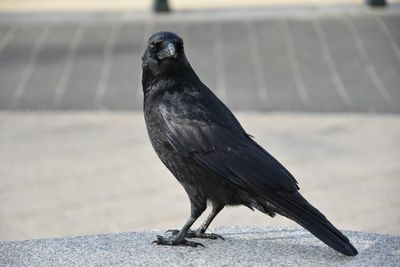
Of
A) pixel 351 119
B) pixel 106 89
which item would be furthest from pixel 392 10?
pixel 106 89

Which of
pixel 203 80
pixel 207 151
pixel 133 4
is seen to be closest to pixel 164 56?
pixel 207 151

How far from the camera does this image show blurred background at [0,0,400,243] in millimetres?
7941

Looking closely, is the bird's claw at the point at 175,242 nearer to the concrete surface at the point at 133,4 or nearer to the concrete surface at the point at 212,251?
the concrete surface at the point at 212,251

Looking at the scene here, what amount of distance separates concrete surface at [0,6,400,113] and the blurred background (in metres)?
0.03

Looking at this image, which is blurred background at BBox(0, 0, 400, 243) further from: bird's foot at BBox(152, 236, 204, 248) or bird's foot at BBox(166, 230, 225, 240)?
bird's foot at BBox(152, 236, 204, 248)

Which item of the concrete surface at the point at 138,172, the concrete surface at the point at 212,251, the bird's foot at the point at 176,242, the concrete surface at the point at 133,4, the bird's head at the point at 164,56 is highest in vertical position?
the bird's head at the point at 164,56

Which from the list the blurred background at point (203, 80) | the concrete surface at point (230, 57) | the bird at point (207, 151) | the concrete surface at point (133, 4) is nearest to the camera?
the bird at point (207, 151)

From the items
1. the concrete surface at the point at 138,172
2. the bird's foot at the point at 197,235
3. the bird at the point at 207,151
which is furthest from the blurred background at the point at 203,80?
the bird at the point at 207,151

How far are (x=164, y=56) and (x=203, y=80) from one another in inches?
260

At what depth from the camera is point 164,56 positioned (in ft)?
15.5

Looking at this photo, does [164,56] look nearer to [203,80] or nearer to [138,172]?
[138,172]

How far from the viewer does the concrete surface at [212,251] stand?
4848mm

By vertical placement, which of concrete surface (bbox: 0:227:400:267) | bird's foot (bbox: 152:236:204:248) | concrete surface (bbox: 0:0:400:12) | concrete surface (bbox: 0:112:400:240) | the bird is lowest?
concrete surface (bbox: 0:0:400:12)

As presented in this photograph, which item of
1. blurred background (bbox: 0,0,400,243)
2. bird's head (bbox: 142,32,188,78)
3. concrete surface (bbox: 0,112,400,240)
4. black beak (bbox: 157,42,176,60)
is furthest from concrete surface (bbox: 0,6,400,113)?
black beak (bbox: 157,42,176,60)
